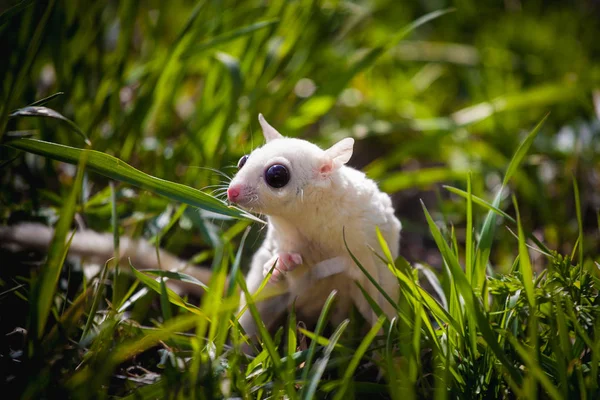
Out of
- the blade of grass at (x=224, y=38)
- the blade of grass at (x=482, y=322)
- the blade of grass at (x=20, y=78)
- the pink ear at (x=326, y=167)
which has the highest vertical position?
the blade of grass at (x=20, y=78)

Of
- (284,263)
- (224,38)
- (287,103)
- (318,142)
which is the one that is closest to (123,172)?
(284,263)

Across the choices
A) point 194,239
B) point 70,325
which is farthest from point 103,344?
point 194,239

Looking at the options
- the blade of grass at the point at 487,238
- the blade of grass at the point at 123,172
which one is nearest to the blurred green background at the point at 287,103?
the blade of grass at the point at 123,172

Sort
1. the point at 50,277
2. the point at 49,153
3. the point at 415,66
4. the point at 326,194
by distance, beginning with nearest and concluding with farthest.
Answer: the point at 50,277 → the point at 49,153 → the point at 326,194 → the point at 415,66

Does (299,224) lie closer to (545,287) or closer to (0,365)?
(545,287)

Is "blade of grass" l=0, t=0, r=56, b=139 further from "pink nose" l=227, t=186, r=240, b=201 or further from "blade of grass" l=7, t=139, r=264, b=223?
"pink nose" l=227, t=186, r=240, b=201

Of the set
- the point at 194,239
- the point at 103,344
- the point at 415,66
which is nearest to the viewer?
the point at 103,344

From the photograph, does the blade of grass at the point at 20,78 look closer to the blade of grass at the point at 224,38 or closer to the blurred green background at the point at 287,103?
the blurred green background at the point at 287,103
